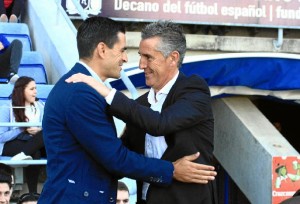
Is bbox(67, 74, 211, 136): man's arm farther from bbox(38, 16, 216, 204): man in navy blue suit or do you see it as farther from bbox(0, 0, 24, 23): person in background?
bbox(0, 0, 24, 23): person in background

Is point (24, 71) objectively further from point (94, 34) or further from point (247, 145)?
point (94, 34)

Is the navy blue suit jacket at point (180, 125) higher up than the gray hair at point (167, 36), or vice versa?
the gray hair at point (167, 36)

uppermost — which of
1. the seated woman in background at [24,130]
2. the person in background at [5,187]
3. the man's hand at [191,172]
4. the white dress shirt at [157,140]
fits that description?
the white dress shirt at [157,140]

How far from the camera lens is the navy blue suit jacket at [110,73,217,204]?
4.04 meters

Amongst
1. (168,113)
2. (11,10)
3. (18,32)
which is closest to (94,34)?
(168,113)

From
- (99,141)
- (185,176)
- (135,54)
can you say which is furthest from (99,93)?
(135,54)

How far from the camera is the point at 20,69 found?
9.42m

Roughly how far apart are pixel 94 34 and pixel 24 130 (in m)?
3.95

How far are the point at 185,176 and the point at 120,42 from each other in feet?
2.32

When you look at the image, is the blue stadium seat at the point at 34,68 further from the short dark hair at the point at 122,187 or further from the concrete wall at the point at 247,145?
the concrete wall at the point at 247,145

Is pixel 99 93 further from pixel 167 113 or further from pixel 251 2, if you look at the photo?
pixel 251 2

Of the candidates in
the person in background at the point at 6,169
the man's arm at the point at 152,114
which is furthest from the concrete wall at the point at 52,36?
the man's arm at the point at 152,114

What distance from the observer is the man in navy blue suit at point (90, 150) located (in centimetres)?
395

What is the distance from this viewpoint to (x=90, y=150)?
12.9 feet
